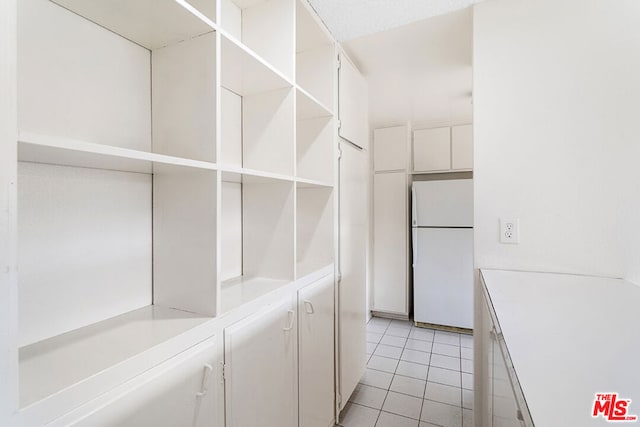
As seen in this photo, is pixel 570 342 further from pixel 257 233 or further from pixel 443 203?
→ pixel 443 203

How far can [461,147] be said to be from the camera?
3365 millimetres

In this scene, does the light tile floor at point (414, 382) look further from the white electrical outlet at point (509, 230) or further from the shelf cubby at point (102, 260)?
the shelf cubby at point (102, 260)

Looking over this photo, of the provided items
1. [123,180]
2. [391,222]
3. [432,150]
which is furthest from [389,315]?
[123,180]

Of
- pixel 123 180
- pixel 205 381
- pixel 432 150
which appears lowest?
pixel 205 381

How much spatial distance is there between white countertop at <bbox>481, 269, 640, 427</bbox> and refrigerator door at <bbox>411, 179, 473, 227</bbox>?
6.25ft

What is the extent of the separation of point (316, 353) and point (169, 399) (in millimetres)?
900

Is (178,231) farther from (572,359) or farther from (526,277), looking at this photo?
(526,277)

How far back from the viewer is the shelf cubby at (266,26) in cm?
131

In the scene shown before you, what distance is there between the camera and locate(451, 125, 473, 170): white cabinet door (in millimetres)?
3340

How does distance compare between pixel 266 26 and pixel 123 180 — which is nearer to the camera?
pixel 123 180

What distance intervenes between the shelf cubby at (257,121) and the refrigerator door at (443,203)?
2.32 meters

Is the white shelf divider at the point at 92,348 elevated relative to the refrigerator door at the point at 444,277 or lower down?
elevated

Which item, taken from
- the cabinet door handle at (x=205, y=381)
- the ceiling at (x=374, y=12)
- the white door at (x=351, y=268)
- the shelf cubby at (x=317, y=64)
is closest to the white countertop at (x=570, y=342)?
the cabinet door handle at (x=205, y=381)

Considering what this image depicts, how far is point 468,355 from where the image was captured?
108 inches
